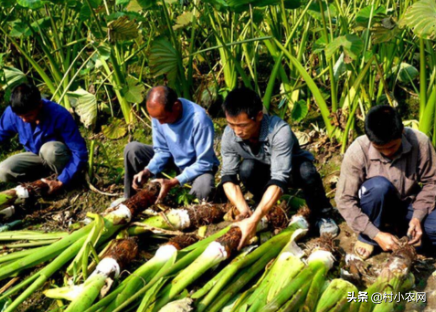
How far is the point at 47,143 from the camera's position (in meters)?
4.41

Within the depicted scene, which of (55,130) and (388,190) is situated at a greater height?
(55,130)

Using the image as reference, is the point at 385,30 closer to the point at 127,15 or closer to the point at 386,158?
the point at 386,158

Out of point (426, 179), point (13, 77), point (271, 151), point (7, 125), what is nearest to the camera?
point (426, 179)

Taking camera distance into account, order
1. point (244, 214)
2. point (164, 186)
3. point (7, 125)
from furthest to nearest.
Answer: point (7, 125), point (164, 186), point (244, 214)

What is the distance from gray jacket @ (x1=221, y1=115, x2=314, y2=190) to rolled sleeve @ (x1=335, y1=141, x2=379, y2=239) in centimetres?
36

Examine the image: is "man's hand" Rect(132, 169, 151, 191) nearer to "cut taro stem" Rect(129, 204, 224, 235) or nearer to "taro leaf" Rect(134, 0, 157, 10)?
"cut taro stem" Rect(129, 204, 224, 235)

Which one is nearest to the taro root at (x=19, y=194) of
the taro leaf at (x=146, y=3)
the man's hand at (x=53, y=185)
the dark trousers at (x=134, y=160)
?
the man's hand at (x=53, y=185)

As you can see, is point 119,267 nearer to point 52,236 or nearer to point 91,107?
point 52,236

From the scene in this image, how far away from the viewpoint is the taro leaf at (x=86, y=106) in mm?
5168

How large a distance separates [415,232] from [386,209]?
211 millimetres

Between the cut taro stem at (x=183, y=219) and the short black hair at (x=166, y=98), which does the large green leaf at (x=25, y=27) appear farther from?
the cut taro stem at (x=183, y=219)

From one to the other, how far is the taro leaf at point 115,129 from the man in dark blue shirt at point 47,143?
2.69 feet

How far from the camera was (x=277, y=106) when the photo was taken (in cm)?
517

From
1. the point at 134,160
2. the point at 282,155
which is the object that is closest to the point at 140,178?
the point at 134,160
